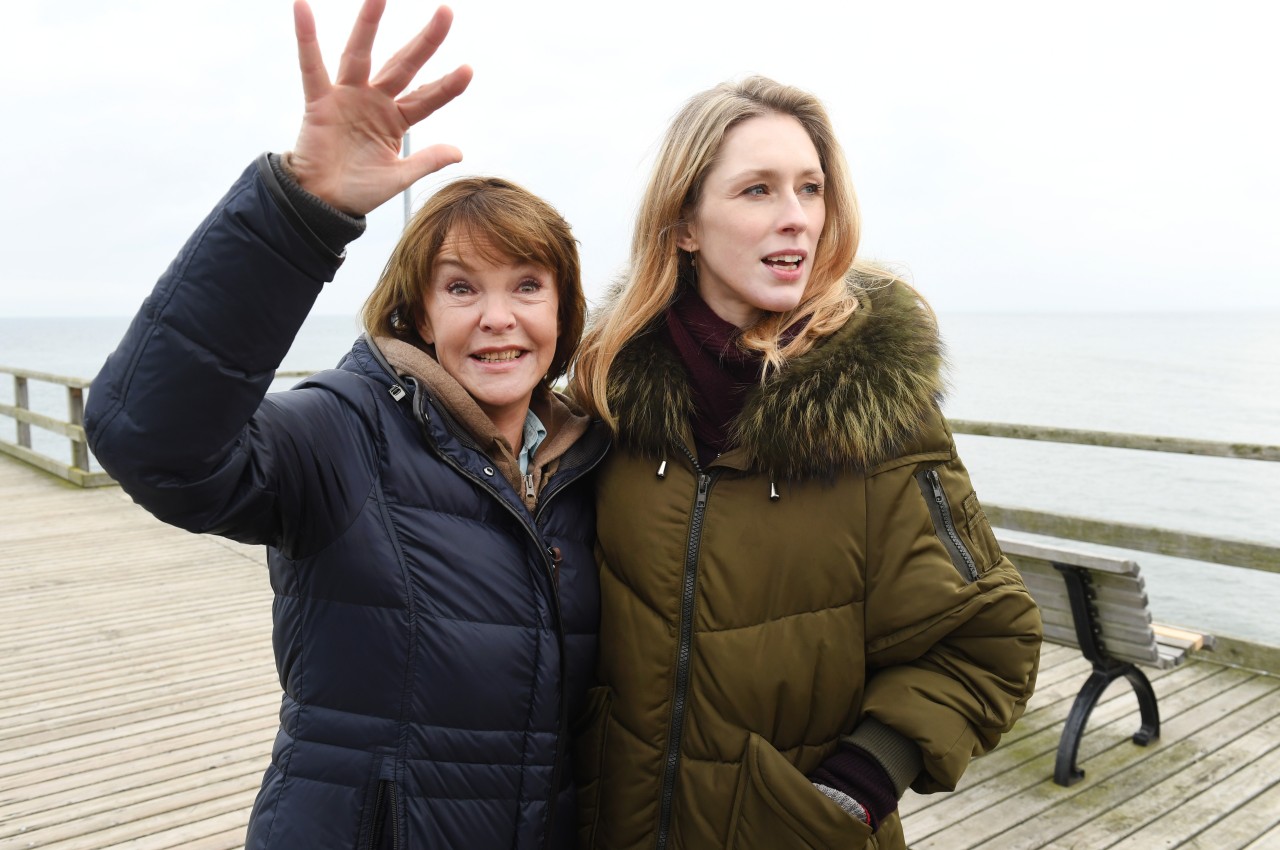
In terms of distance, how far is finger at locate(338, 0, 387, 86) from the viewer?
1070 millimetres

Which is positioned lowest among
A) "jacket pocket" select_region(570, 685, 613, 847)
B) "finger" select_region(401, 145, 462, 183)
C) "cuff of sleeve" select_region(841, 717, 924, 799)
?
"jacket pocket" select_region(570, 685, 613, 847)

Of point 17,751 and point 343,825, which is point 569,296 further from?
point 17,751

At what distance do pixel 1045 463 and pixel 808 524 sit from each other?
28546 millimetres

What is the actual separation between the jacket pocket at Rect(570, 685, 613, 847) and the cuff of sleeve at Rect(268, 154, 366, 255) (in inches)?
32.5

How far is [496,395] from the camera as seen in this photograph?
1.58 meters

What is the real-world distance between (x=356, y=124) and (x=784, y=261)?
77 cm

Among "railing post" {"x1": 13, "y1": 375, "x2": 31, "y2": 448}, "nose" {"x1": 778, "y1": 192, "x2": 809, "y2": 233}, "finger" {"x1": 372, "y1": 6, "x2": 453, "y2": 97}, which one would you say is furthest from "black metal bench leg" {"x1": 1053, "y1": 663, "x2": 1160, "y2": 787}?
"railing post" {"x1": 13, "y1": 375, "x2": 31, "y2": 448}

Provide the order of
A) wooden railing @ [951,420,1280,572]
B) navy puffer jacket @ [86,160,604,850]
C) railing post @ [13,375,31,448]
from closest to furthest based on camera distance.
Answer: navy puffer jacket @ [86,160,604,850]
wooden railing @ [951,420,1280,572]
railing post @ [13,375,31,448]

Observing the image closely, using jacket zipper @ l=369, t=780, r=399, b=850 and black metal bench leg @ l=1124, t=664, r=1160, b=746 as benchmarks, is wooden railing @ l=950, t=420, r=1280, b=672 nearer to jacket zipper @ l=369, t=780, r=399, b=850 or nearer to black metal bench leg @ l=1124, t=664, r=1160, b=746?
black metal bench leg @ l=1124, t=664, r=1160, b=746

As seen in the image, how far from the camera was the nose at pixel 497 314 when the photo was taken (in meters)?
1.58

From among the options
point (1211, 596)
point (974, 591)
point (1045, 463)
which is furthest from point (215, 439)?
point (1045, 463)

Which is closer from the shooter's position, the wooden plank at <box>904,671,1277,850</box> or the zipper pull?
the zipper pull

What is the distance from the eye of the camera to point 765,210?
5.43 ft

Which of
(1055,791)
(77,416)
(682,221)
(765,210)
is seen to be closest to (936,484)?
(765,210)
